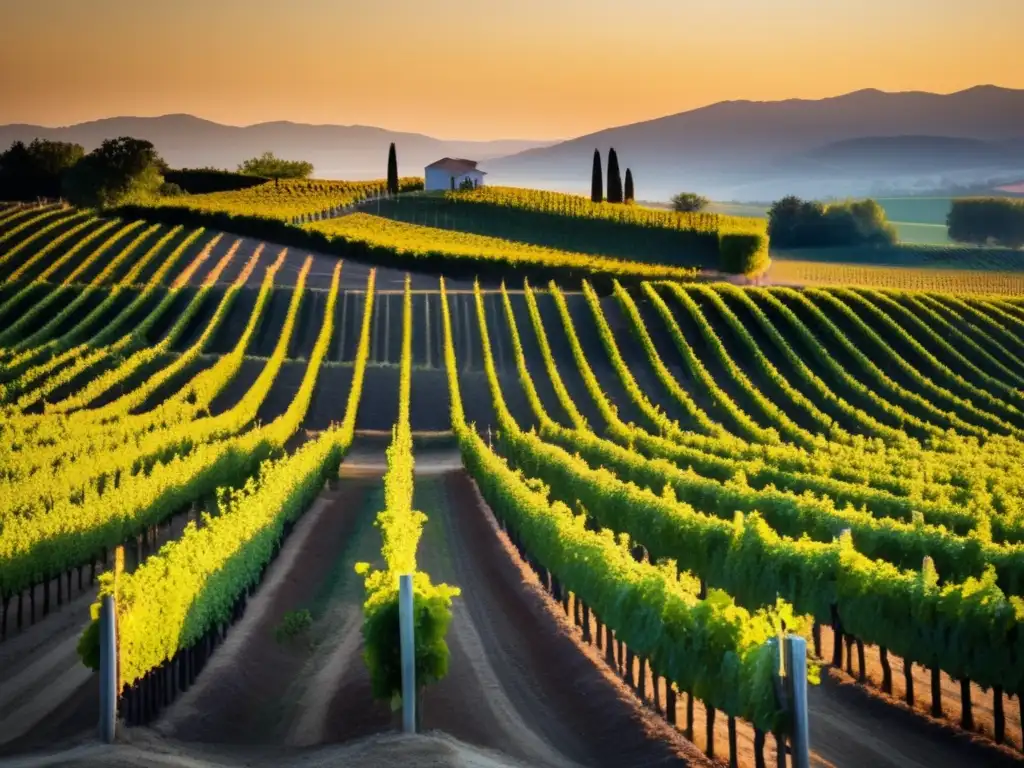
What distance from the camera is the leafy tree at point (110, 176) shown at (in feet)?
404

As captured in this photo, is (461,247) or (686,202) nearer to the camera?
(461,247)

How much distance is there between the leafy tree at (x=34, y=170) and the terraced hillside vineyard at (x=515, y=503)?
60358 mm

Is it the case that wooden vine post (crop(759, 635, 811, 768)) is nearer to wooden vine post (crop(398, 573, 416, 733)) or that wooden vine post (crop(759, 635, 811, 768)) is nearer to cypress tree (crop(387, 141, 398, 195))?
wooden vine post (crop(398, 573, 416, 733))

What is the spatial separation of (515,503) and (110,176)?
10000 centimetres

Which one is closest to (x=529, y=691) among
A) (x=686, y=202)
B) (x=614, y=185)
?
(x=614, y=185)

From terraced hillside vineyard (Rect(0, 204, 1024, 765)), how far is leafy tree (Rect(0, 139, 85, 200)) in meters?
60.4

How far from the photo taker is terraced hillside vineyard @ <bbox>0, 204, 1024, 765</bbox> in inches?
760

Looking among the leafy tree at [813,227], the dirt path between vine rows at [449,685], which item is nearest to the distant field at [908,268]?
the leafy tree at [813,227]

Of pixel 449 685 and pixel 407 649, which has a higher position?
pixel 407 649

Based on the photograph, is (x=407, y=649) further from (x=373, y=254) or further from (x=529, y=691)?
(x=373, y=254)

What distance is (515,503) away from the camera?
108 feet

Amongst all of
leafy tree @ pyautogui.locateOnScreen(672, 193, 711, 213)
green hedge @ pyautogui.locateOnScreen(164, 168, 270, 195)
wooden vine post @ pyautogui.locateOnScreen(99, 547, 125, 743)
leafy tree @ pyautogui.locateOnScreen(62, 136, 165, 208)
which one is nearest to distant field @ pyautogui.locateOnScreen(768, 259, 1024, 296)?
leafy tree @ pyautogui.locateOnScreen(672, 193, 711, 213)

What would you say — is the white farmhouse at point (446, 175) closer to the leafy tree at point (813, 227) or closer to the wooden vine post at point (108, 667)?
the leafy tree at point (813, 227)

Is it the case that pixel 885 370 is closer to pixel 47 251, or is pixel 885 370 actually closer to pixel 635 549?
pixel 635 549
